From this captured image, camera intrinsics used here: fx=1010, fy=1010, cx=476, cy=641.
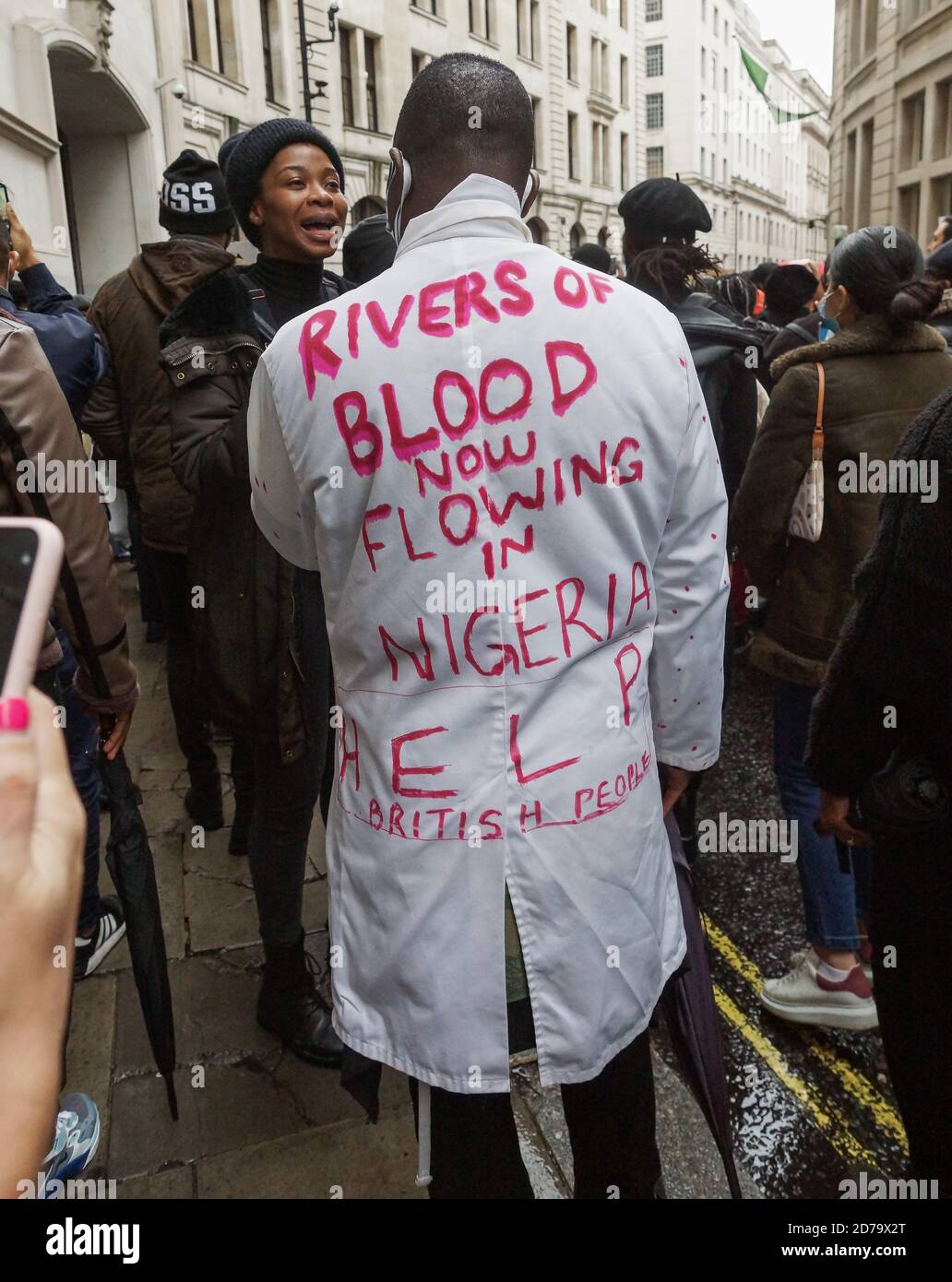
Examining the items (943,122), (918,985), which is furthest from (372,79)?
(918,985)

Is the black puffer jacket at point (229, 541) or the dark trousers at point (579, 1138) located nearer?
the dark trousers at point (579, 1138)

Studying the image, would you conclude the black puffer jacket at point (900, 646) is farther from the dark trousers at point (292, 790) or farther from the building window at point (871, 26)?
the building window at point (871, 26)

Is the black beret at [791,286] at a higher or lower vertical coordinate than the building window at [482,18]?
lower

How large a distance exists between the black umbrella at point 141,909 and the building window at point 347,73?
24.1m

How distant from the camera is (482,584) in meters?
1.39

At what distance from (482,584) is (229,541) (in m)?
0.98

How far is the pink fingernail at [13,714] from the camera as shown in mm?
557

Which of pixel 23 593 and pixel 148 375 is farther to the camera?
pixel 148 375

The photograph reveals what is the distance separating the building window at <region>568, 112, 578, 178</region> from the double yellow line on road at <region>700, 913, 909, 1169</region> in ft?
114

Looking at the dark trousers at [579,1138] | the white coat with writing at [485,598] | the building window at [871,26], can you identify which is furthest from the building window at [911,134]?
the dark trousers at [579,1138]

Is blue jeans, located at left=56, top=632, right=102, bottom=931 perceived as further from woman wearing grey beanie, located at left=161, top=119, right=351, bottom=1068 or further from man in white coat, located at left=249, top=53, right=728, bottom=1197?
man in white coat, located at left=249, top=53, right=728, bottom=1197

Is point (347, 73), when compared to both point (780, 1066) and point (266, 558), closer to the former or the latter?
point (266, 558)

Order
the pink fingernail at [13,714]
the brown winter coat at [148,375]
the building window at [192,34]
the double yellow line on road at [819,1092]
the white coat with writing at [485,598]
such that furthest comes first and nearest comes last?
the building window at [192,34]
the brown winter coat at [148,375]
the double yellow line on road at [819,1092]
the white coat with writing at [485,598]
the pink fingernail at [13,714]
